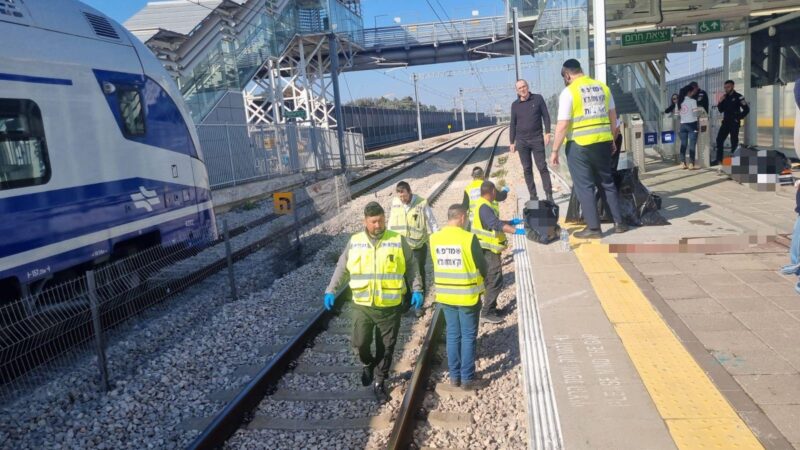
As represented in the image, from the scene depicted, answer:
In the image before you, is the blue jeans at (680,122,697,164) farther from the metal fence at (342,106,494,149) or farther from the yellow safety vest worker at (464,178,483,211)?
the metal fence at (342,106,494,149)

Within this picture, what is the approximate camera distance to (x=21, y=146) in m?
6.38

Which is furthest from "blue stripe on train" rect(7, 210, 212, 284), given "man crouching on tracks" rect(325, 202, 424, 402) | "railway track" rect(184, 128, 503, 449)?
"man crouching on tracks" rect(325, 202, 424, 402)

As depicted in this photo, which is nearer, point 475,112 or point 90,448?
point 90,448

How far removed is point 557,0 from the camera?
39.2 feet

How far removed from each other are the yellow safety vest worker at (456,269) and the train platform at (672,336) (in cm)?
60

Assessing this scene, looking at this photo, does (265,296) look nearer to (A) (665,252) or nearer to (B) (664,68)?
(A) (665,252)

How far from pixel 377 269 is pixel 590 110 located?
3.07 meters

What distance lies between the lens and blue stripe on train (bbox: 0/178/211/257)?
19.9 ft

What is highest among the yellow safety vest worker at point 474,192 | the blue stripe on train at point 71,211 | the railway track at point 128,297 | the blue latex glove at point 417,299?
the blue stripe on train at point 71,211

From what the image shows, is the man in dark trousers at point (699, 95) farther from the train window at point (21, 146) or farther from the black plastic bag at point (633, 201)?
the train window at point (21, 146)

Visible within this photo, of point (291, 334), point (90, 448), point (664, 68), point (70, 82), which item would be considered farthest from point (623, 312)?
point (664, 68)

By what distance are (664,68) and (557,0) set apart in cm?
686

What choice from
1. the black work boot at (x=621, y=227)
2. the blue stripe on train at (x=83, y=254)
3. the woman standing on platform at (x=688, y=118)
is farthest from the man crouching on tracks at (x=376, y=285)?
the woman standing on platform at (x=688, y=118)

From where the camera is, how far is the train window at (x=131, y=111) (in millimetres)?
7969
